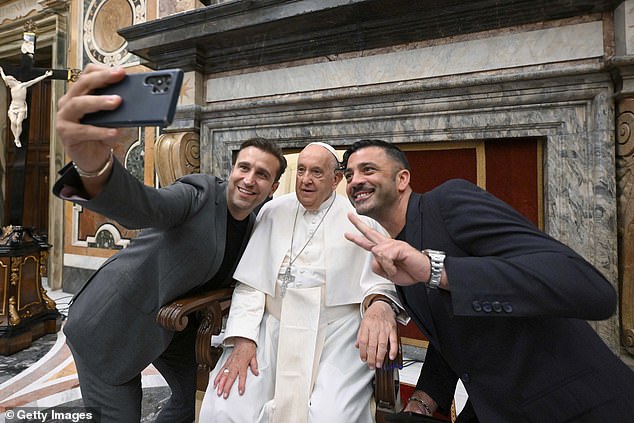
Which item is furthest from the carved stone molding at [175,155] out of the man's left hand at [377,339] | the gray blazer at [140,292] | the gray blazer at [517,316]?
the gray blazer at [517,316]

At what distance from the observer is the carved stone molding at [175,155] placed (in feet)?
12.5

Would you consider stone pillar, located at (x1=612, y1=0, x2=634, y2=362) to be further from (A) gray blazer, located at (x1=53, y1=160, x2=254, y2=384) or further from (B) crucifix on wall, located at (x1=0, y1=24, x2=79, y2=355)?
(B) crucifix on wall, located at (x1=0, y1=24, x2=79, y2=355)

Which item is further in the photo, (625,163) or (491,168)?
(491,168)

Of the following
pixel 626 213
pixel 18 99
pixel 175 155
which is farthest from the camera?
pixel 175 155

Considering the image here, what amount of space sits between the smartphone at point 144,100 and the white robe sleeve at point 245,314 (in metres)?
1.10

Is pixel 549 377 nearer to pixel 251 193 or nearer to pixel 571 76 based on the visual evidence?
pixel 251 193

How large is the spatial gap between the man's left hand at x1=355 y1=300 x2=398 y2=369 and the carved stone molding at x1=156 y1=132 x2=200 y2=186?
2927mm

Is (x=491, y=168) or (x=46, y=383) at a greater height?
(x=491, y=168)

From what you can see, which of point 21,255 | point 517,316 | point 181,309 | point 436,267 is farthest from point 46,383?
point 517,316

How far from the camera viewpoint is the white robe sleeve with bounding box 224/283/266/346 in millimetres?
1664

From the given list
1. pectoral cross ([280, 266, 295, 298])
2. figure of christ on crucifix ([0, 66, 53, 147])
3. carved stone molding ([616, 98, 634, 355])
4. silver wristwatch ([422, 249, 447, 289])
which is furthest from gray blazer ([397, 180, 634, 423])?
figure of christ on crucifix ([0, 66, 53, 147])

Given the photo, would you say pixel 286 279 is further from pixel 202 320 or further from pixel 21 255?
pixel 21 255

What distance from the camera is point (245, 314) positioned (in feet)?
5.61

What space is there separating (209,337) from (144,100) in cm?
115
